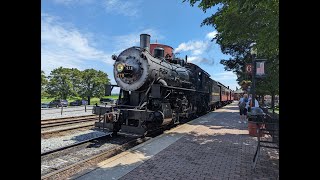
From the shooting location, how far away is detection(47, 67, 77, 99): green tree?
54156 millimetres

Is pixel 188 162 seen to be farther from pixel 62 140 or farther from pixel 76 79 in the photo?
pixel 76 79

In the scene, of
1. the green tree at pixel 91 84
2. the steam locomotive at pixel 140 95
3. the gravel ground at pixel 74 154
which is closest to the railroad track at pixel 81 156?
the gravel ground at pixel 74 154

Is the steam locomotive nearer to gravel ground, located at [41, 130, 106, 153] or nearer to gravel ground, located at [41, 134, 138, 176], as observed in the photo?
gravel ground, located at [41, 134, 138, 176]

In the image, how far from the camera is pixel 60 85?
181 feet

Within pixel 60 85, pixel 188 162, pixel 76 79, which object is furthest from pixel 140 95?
pixel 76 79

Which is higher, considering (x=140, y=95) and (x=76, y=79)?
(x=76, y=79)

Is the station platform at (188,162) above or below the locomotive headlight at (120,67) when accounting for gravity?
below

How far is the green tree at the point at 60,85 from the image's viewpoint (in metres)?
54.2

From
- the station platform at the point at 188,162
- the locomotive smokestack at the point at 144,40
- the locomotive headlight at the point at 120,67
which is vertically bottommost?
the station platform at the point at 188,162

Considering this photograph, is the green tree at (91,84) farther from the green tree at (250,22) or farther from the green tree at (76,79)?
the green tree at (250,22)
